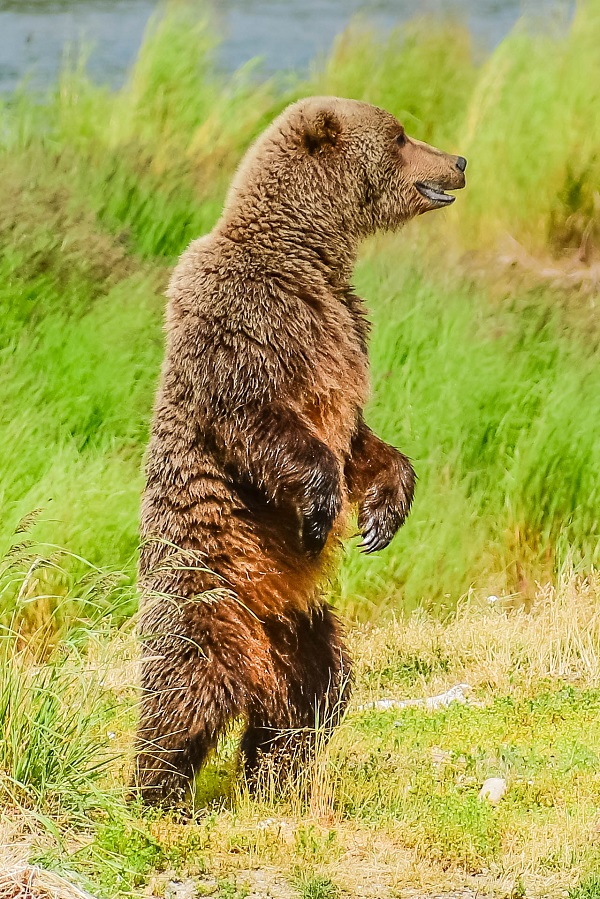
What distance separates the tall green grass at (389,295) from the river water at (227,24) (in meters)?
0.70

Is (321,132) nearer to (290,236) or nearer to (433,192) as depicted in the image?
(290,236)

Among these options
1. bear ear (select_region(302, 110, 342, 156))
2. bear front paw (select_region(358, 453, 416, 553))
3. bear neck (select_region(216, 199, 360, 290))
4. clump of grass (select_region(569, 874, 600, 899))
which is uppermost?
bear ear (select_region(302, 110, 342, 156))

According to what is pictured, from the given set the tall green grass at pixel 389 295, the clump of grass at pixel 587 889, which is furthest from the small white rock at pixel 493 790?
the tall green grass at pixel 389 295

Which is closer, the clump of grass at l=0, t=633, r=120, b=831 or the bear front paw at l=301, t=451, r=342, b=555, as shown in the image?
the clump of grass at l=0, t=633, r=120, b=831

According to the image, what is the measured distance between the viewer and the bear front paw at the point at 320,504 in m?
4.57

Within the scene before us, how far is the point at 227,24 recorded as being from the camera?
12586 millimetres

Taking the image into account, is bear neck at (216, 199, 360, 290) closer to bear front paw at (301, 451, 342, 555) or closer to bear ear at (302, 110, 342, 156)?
bear ear at (302, 110, 342, 156)

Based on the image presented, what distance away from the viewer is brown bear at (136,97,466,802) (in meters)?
4.51

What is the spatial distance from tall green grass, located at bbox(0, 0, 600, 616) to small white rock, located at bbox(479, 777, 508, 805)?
7.41ft

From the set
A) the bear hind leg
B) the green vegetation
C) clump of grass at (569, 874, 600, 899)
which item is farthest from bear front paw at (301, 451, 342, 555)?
clump of grass at (569, 874, 600, 899)

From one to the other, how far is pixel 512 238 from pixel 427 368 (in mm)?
3215

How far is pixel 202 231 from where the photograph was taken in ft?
32.6

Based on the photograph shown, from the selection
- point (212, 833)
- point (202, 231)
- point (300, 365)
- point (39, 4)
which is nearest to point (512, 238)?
point (202, 231)

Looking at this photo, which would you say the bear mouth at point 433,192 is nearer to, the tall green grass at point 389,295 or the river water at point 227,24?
the tall green grass at point 389,295
